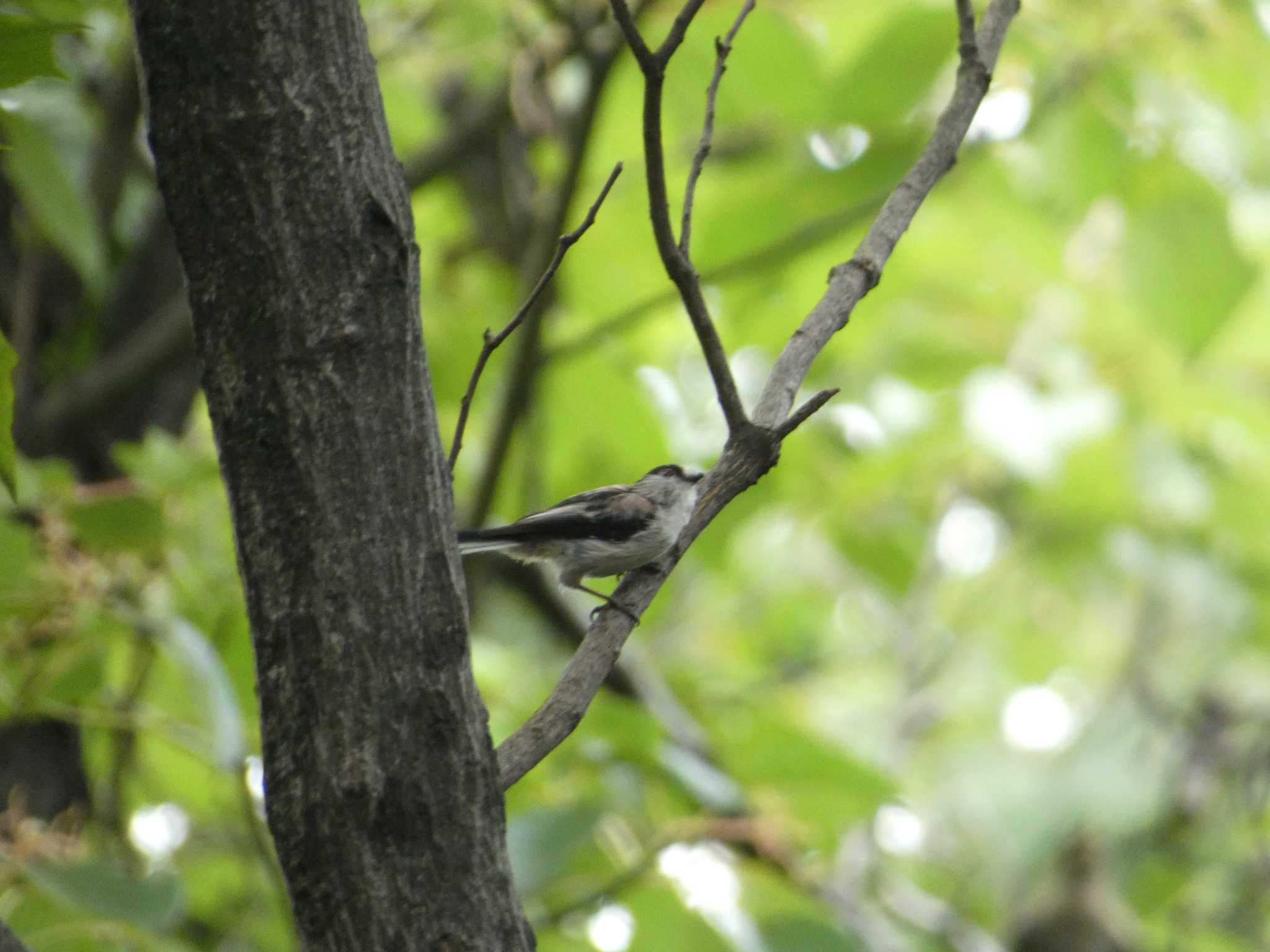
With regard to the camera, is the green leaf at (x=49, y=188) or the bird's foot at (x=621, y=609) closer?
the bird's foot at (x=621, y=609)

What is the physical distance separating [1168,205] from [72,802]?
4425 millimetres

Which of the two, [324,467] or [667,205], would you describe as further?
[667,205]

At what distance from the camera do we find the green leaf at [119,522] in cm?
321

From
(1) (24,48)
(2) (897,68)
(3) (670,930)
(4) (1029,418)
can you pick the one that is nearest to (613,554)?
(3) (670,930)

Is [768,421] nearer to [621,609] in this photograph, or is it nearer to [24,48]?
[621,609]

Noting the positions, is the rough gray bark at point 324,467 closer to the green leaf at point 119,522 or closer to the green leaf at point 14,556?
the green leaf at point 14,556

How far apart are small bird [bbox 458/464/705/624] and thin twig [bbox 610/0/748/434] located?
4.25 feet

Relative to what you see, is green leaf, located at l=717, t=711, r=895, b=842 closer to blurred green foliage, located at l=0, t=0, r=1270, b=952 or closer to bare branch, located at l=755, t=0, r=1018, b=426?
blurred green foliage, located at l=0, t=0, r=1270, b=952

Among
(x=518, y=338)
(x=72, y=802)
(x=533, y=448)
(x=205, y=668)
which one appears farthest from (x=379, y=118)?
(x=72, y=802)

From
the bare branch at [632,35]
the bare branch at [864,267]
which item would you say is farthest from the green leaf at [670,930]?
the bare branch at [632,35]

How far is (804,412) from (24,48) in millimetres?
1373

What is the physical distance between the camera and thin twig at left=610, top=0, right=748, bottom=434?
188cm

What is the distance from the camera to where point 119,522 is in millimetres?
3270

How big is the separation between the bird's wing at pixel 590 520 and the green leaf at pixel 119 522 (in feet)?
3.02
